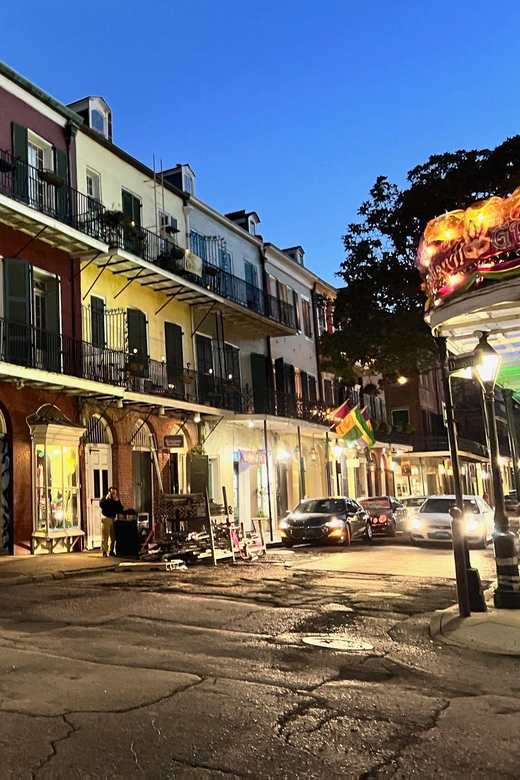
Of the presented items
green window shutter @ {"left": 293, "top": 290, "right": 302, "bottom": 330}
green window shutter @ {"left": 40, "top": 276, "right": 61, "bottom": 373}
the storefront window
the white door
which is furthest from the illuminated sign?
green window shutter @ {"left": 293, "top": 290, "right": 302, "bottom": 330}

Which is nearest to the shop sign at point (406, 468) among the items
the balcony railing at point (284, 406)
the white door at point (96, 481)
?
the balcony railing at point (284, 406)

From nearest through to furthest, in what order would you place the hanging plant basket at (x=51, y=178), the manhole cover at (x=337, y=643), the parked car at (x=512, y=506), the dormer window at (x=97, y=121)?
the manhole cover at (x=337, y=643)
the parked car at (x=512, y=506)
the hanging plant basket at (x=51, y=178)
the dormer window at (x=97, y=121)

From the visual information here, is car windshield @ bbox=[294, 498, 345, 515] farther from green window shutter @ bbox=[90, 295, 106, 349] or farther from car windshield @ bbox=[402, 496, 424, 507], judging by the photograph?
car windshield @ bbox=[402, 496, 424, 507]

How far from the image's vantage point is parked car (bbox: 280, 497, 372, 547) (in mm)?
20125

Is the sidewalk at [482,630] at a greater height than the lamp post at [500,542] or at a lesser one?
lesser

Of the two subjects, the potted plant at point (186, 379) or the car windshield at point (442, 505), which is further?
the potted plant at point (186, 379)

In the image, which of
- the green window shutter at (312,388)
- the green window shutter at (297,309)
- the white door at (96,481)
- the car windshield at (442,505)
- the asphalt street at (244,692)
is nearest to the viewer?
the asphalt street at (244,692)

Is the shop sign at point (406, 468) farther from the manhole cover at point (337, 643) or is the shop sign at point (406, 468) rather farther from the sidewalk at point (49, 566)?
the manhole cover at point (337, 643)

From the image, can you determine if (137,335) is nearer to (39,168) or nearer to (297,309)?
(39,168)

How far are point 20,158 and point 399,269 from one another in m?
12.2

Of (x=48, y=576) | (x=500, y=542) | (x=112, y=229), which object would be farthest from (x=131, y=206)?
(x=500, y=542)

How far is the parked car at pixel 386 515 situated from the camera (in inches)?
1000

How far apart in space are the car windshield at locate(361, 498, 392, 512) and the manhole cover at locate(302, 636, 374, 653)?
62.7 feet

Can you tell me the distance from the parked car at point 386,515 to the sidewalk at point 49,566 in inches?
461
